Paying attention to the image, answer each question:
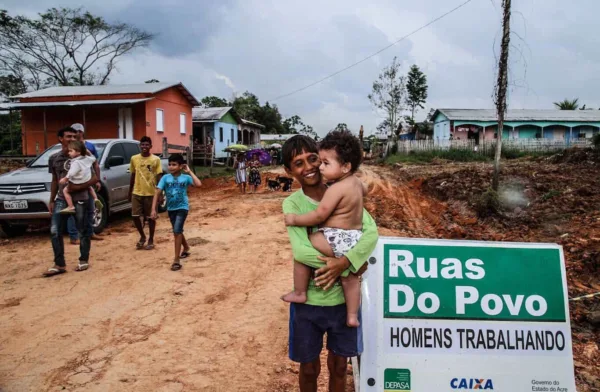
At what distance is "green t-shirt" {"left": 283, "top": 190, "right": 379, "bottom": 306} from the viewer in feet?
7.38

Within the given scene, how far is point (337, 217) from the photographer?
2295mm

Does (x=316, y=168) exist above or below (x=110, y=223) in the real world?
above

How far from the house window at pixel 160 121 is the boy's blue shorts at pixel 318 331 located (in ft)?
73.2

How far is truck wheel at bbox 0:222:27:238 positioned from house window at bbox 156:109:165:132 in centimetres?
1500

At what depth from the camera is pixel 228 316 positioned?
14.7 ft

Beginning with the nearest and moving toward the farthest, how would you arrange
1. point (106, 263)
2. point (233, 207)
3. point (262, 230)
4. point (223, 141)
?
point (106, 263), point (262, 230), point (233, 207), point (223, 141)

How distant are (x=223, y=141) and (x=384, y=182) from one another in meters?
17.9

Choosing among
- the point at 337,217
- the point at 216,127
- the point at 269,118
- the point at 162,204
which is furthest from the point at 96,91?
the point at 269,118

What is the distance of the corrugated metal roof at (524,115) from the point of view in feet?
114

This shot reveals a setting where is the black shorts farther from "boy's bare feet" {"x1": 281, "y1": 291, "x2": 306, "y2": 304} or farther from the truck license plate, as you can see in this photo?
"boy's bare feet" {"x1": 281, "y1": 291, "x2": 306, "y2": 304}

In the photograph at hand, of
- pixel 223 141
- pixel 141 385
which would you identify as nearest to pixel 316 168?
pixel 141 385

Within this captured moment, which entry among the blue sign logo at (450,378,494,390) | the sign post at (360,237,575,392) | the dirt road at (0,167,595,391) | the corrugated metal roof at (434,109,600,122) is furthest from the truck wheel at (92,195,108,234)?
the corrugated metal roof at (434,109,600,122)

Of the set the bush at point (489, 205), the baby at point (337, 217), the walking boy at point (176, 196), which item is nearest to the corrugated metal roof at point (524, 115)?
the bush at point (489, 205)

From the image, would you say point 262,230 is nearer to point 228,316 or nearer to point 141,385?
point 228,316
